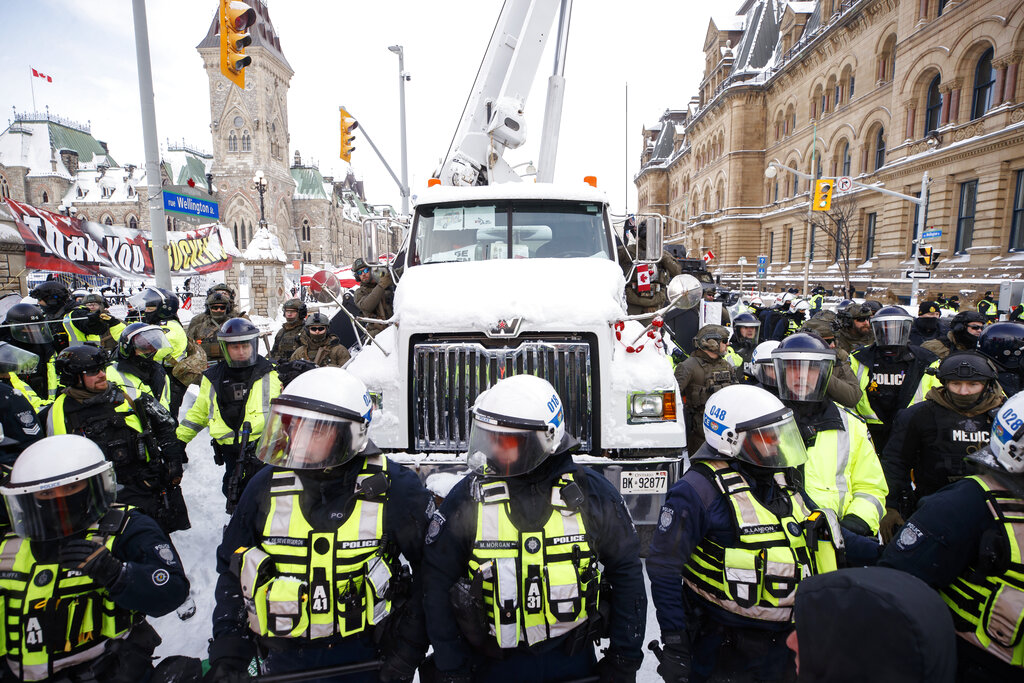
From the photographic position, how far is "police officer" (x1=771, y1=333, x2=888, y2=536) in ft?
8.81

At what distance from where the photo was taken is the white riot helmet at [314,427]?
220cm

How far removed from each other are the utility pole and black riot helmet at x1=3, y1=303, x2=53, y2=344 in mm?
4007

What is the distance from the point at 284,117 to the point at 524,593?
75.0 m

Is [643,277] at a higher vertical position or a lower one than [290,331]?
higher

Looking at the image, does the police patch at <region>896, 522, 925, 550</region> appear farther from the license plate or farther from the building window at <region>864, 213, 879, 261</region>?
the building window at <region>864, 213, 879, 261</region>

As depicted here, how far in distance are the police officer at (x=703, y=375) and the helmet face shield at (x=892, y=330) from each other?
1.30 m

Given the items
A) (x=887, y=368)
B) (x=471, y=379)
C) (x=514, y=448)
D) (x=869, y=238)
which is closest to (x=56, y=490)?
(x=514, y=448)

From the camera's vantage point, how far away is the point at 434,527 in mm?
2270

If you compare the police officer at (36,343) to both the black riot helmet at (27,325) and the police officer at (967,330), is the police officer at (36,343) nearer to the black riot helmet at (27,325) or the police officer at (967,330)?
the black riot helmet at (27,325)

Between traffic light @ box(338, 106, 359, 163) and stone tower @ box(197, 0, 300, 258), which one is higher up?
stone tower @ box(197, 0, 300, 258)

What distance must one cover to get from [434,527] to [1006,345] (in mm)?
4685

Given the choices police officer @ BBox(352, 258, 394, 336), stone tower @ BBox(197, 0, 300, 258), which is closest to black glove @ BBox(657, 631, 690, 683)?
police officer @ BBox(352, 258, 394, 336)

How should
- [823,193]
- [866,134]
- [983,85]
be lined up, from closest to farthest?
1. [823,193]
2. [983,85]
3. [866,134]

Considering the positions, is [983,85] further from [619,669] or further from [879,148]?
[619,669]
